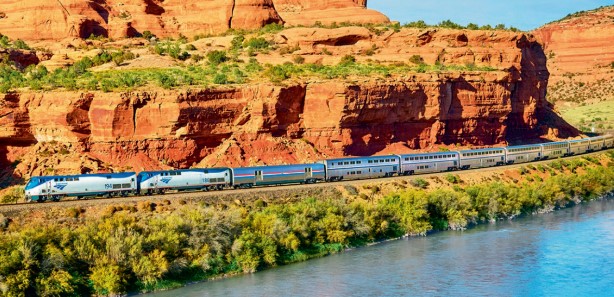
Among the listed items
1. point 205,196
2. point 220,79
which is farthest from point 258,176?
point 220,79

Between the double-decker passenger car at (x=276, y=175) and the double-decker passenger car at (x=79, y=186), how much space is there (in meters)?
6.96

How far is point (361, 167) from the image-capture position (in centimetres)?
5744

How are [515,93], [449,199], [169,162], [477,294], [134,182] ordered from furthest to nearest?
[515,93], [169,162], [449,199], [134,182], [477,294]

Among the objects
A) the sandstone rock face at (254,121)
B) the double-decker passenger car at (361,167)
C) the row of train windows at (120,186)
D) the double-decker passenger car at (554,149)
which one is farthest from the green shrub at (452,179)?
the row of train windows at (120,186)

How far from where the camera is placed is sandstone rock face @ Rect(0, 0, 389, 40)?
257 feet

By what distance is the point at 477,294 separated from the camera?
36875 mm

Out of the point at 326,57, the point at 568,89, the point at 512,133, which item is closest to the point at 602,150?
the point at 512,133

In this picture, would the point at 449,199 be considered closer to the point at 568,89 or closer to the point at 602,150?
the point at 602,150

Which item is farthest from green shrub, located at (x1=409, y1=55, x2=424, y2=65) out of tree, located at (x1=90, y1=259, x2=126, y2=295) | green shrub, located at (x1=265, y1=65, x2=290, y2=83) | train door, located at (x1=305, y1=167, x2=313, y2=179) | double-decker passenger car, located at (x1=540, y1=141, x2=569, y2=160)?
tree, located at (x1=90, y1=259, x2=126, y2=295)

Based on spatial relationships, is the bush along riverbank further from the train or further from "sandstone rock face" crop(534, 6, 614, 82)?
"sandstone rock face" crop(534, 6, 614, 82)

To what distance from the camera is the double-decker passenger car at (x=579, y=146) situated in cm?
7794

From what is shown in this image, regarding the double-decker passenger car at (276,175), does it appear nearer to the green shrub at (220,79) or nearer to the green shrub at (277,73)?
the green shrub at (277,73)

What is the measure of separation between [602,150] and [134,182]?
55.4m

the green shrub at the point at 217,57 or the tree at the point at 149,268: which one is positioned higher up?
the green shrub at the point at 217,57
